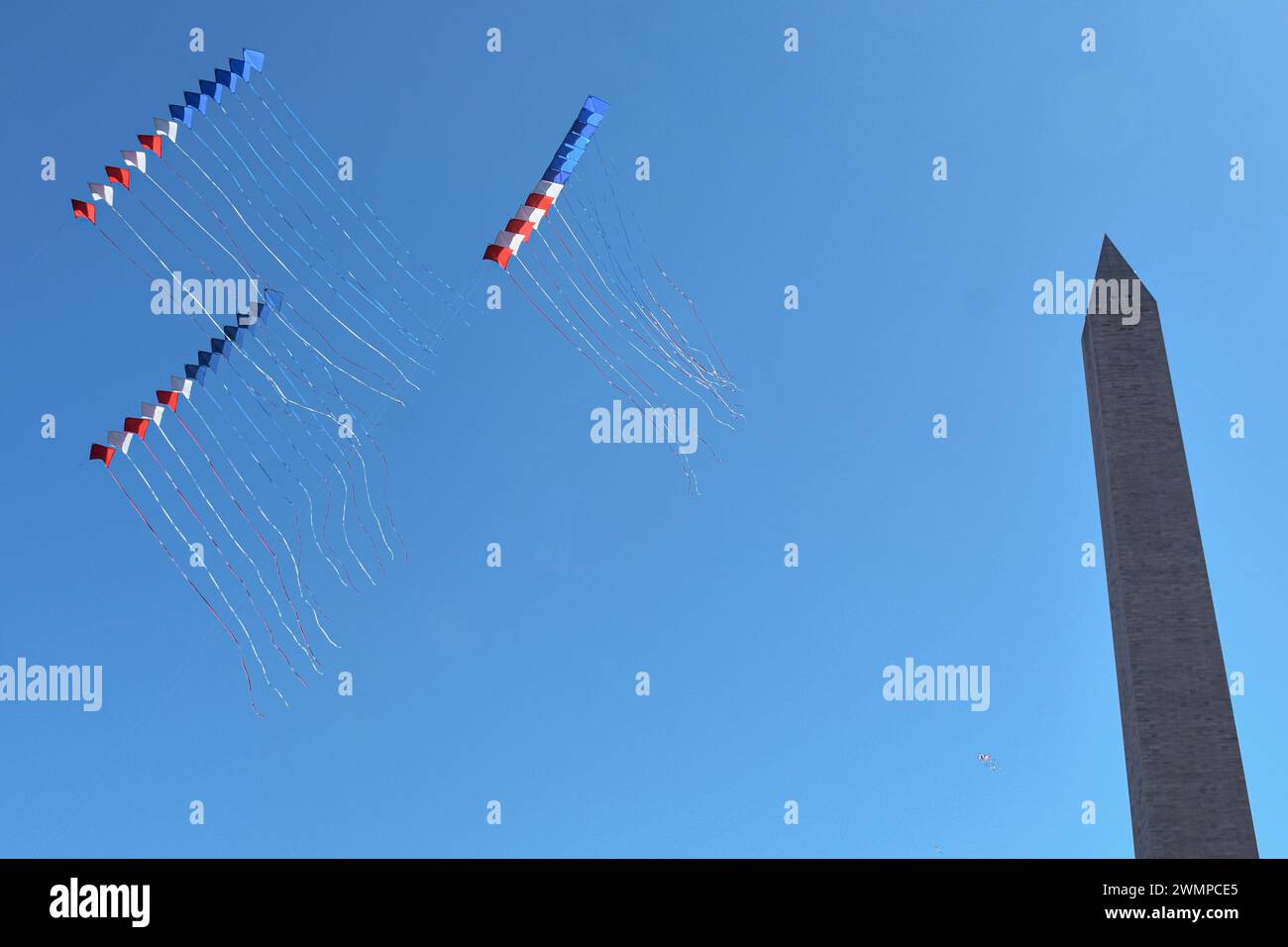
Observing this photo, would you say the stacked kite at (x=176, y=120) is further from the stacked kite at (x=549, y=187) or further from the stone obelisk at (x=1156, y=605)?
the stone obelisk at (x=1156, y=605)

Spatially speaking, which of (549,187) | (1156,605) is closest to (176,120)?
(549,187)

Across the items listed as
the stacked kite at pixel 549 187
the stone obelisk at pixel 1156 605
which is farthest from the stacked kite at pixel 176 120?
the stone obelisk at pixel 1156 605

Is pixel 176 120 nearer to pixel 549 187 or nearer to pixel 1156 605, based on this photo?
pixel 549 187

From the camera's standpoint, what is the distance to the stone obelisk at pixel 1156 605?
18953 mm

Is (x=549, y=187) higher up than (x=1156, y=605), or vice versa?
(x=549, y=187)

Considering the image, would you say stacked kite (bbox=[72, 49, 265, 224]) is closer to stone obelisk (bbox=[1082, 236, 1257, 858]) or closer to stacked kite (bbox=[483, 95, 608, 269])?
stacked kite (bbox=[483, 95, 608, 269])

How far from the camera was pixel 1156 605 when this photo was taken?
802 inches

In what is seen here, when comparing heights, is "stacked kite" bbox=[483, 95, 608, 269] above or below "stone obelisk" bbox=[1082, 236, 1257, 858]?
above

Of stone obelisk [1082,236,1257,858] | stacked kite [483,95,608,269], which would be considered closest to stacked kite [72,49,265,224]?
stacked kite [483,95,608,269]

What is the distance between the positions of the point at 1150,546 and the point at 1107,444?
1.90 meters

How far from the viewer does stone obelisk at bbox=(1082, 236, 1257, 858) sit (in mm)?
18953
